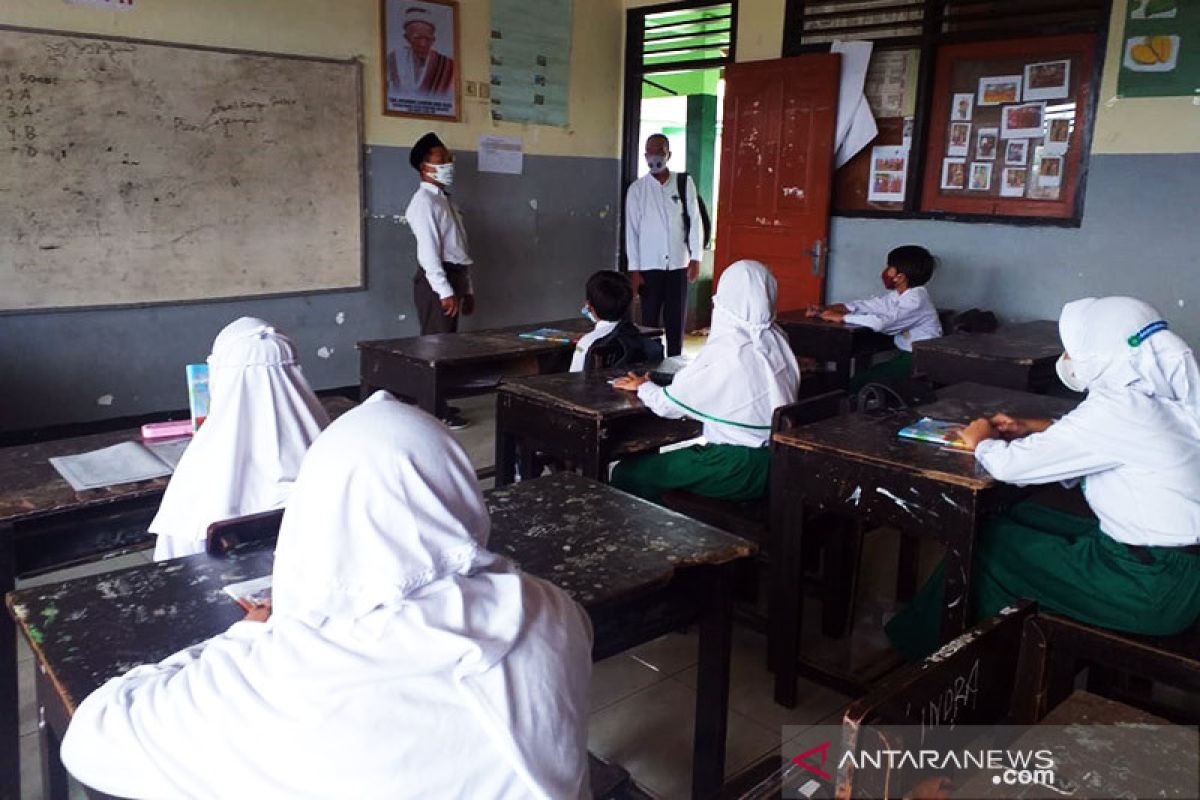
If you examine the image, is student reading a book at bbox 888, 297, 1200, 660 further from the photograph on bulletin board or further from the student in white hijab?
the photograph on bulletin board

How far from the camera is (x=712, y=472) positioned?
9.17ft

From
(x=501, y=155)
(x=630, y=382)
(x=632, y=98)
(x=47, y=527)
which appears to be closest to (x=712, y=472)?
(x=630, y=382)

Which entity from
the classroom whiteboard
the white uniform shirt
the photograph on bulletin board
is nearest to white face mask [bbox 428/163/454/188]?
the classroom whiteboard

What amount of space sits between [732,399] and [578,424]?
0.46 meters

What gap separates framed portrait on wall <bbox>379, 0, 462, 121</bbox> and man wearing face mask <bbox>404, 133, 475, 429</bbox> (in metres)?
0.37

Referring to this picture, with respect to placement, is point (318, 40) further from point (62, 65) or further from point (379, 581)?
point (379, 581)

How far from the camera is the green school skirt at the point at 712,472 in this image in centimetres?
279

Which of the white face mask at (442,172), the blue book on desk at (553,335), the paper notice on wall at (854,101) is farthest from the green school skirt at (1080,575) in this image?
the white face mask at (442,172)

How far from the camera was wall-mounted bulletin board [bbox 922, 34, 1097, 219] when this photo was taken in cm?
496

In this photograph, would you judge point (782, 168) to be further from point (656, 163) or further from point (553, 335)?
point (553, 335)

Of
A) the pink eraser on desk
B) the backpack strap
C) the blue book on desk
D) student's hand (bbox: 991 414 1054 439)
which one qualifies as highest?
the backpack strap

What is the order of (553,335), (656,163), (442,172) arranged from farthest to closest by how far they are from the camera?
(656,163)
(442,172)
(553,335)

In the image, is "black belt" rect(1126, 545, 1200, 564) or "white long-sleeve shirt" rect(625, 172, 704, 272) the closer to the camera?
"black belt" rect(1126, 545, 1200, 564)

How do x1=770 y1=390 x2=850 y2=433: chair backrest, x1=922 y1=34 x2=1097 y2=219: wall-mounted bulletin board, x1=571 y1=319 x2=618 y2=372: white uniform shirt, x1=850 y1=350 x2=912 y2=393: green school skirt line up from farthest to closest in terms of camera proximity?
x1=922 y1=34 x2=1097 y2=219: wall-mounted bulletin board < x1=850 y1=350 x2=912 y2=393: green school skirt < x1=571 y1=319 x2=618 y2=372: white uniform shirt < x1=770 y1=390 x2=850 y2=433: chair backrest
